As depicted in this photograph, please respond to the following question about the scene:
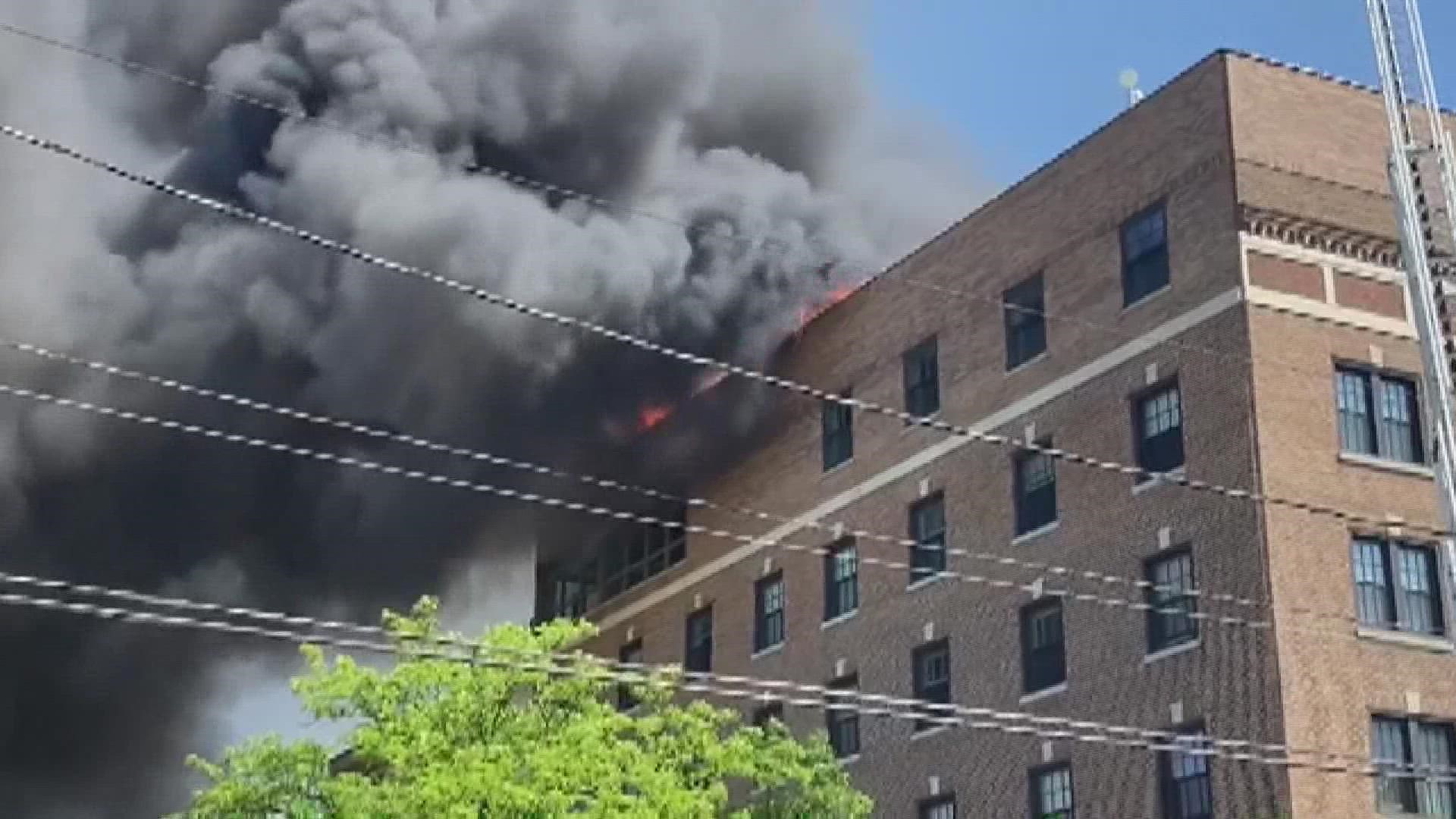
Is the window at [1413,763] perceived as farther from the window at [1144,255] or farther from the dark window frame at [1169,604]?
the window at [1144,255]

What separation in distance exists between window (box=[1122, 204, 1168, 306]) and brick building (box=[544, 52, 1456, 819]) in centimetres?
5

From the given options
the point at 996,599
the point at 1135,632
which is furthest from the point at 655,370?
the point at 1135,632

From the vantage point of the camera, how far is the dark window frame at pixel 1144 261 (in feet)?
85.8

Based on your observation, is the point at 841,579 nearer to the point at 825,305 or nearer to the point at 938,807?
the point at 938,807

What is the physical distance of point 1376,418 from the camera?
A: 981 inches

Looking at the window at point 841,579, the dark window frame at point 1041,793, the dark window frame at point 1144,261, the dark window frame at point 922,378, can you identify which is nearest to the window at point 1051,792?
the dark window frame at point 1041,793

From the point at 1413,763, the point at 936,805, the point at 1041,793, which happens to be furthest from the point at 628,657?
the point at 1413,763

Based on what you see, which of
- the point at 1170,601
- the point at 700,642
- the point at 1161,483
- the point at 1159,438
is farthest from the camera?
the point at 700,642

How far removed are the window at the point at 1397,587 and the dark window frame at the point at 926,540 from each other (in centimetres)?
647

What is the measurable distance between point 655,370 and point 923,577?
9750 mm

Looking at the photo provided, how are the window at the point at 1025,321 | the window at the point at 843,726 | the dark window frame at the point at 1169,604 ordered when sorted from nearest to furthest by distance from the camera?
1. the dark window frame at the point at 1169,604
2. the window at the point at 1025,321
3. the window at the point at 843,726

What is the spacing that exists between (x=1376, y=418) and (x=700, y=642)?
544 inches

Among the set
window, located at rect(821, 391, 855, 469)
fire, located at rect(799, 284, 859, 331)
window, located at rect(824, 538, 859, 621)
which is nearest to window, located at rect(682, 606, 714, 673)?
window, located at rect(824, 538, 859, 621)

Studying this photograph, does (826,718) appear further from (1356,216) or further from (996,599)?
(1356,216)
